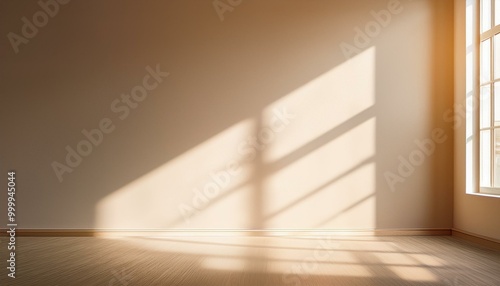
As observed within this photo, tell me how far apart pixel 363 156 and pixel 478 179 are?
1.23 m

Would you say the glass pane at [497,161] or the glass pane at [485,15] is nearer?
the glass pane at [497,161]

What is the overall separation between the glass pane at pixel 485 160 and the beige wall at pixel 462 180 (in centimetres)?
17

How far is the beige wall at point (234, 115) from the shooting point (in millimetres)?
6078

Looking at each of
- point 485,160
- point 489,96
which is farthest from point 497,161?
point 489,96

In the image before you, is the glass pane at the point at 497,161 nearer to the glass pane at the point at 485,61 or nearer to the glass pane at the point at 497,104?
the glass pane at the point at 497,104

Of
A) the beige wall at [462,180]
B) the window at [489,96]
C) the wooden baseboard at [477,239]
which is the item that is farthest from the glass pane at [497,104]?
the wooden baseboard at [477,239]

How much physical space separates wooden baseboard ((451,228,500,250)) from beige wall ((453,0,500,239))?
34 mm

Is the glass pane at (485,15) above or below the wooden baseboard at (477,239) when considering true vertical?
above

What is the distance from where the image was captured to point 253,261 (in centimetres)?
446

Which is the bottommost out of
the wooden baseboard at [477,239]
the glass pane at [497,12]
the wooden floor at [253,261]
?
the wooden floor at [253,261]

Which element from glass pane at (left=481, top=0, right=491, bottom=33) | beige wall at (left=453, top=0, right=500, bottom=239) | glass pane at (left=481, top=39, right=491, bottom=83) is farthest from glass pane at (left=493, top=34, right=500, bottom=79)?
beige wall at (left=453, top=0, right=500, bottom=239)

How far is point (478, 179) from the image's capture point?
5605mm

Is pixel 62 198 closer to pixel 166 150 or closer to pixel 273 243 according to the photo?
pixel 166 150

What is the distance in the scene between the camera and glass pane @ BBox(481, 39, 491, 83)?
5504mm
